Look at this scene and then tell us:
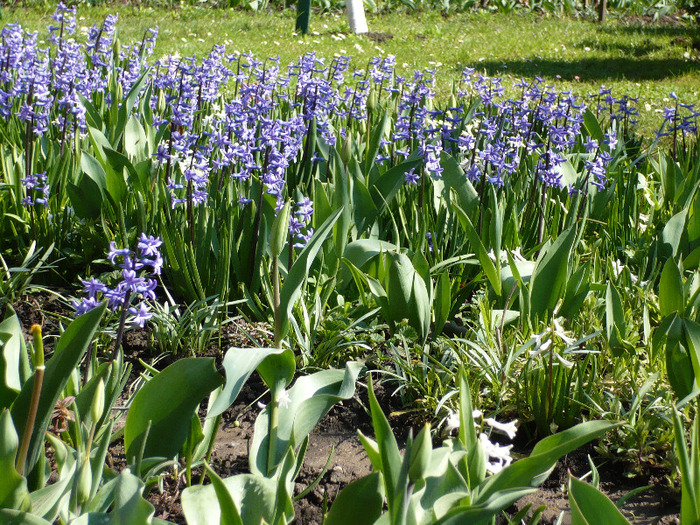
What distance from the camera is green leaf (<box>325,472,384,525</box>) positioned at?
1.28 m

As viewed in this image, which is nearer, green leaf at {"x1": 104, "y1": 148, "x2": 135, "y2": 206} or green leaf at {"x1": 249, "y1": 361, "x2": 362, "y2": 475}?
green leaf at {"x1": 249, "y1": 361, "x2": 362, "y2": 475}

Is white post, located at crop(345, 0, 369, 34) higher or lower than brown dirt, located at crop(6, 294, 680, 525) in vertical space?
higher

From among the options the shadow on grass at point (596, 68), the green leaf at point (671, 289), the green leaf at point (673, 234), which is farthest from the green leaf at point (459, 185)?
the shadow on grass at point (596, 68)

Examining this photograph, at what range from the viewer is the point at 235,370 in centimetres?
140

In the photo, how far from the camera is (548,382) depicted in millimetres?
1872

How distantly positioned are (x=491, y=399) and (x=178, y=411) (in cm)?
94

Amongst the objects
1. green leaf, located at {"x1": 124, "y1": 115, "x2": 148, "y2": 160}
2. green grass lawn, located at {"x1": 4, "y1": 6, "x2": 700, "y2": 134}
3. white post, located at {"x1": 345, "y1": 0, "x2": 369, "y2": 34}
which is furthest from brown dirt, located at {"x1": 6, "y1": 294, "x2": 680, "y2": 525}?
white post, located at {"x1": 345, "y1": 0, "x2": 369, "y2": 34}

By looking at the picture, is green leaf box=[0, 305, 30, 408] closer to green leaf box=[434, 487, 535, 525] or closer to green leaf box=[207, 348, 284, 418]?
green leaf box=[207, 348, 284, 418]

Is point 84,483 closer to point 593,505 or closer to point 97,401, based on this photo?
point 97,401

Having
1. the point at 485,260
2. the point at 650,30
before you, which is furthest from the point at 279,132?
the point at 650,30

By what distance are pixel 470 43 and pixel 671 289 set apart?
919 cm

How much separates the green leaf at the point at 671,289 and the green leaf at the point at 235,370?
4.11 feet

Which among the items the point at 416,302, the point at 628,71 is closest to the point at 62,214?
the point at 416,302

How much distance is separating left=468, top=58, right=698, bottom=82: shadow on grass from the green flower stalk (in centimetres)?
767
